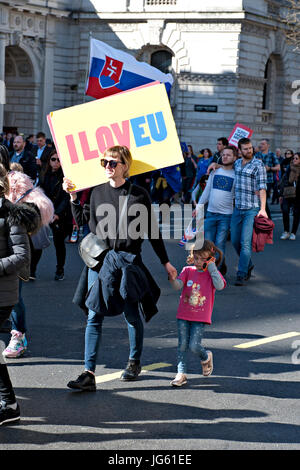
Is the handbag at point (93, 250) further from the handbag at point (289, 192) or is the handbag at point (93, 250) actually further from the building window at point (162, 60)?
the building window at point (162, 60)

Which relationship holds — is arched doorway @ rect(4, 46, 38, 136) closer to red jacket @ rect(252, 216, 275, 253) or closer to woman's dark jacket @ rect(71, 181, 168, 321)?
A: red jacket @ rect(252, 216, 275, 253)

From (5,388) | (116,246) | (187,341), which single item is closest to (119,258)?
(116,246)

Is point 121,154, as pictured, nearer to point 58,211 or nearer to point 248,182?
point 248,182

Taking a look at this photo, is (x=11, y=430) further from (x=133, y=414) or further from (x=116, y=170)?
(x=116, y=170)

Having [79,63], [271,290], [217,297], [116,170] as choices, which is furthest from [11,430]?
[79,63]

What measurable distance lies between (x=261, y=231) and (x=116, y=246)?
4951 mm

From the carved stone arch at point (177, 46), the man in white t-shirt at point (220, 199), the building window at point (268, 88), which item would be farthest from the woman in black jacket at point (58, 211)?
the building window at point (268, 88)

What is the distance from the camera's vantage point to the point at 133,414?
18.1ft

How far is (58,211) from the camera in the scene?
10945 mm

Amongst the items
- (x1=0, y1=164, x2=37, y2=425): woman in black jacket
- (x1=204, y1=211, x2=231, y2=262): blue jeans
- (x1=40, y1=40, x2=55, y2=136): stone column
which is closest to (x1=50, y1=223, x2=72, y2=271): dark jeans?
(x1=204, y1=211, x2=231, y2=262): blue jeans

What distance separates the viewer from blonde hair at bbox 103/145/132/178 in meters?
5.95

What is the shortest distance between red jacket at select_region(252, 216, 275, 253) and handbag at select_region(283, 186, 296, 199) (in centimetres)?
577
